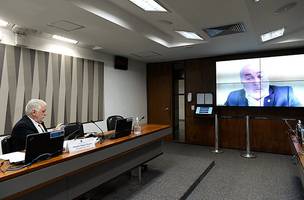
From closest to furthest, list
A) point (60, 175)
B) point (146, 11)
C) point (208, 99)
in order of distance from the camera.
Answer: point (60, 175) < point (146, 11) < point (208, 99)

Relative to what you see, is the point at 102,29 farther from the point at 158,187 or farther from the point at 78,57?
the point at 158,187

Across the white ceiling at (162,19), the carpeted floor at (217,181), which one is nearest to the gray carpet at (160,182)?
the carpeted floor at (217,181)

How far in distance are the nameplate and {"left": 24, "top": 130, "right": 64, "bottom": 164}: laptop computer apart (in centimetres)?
10

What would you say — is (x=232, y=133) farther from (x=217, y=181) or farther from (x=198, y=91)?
(x=217, y=181)

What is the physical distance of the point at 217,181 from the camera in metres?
3.48

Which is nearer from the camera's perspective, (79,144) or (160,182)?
(79,144)

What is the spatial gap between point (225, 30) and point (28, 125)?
3242mm

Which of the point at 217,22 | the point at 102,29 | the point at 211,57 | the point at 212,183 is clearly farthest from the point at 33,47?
the point at 211,57

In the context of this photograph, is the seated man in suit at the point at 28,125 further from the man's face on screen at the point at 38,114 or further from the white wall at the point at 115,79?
the white wall at the point at 115,79

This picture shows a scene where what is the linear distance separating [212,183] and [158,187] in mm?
911

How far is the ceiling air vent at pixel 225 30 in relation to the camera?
→ 3.42 metres

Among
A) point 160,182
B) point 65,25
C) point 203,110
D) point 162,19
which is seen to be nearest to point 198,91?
point 203,110

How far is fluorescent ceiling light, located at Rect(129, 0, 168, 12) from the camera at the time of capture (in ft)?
8.89

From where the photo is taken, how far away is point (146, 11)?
3004mm
